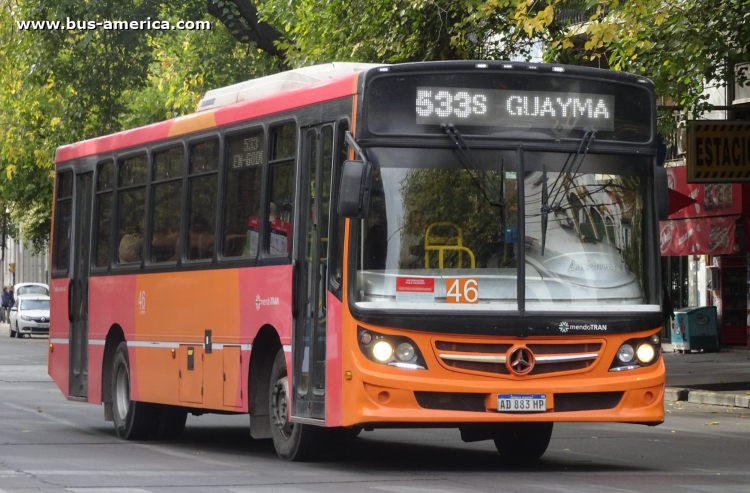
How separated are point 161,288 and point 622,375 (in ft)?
16.5

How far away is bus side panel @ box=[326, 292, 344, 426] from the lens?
34.5 ft

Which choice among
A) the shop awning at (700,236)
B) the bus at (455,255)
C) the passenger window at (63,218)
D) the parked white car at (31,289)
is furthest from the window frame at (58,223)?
the parked white car at (31,289)

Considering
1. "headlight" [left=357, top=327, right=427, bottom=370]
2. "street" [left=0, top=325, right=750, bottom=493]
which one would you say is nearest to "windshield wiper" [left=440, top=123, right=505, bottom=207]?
"headlight" [left=357, top=327, right=427, bottom=370]

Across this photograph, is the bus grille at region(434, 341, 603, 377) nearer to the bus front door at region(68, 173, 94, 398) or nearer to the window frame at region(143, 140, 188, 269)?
the window frame at region(143, 140, 188, 269)

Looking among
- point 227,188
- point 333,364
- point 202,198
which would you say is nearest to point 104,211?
point 202,198

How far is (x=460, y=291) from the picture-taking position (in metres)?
10.4

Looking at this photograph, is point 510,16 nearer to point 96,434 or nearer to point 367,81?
point 96,434

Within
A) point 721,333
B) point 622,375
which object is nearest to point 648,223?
point 622,375

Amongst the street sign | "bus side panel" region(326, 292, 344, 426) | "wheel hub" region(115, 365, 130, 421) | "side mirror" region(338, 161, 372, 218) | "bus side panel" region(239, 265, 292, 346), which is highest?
the street sign

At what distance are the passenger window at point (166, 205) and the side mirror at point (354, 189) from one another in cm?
389

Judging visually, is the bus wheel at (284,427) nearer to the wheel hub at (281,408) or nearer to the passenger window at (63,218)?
the wheel hub at (281,408)

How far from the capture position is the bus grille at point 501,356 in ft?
33.9

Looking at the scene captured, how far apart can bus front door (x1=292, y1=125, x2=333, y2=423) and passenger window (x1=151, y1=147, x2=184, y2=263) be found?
2.62 meters

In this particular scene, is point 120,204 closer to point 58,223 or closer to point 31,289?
point 58,223
